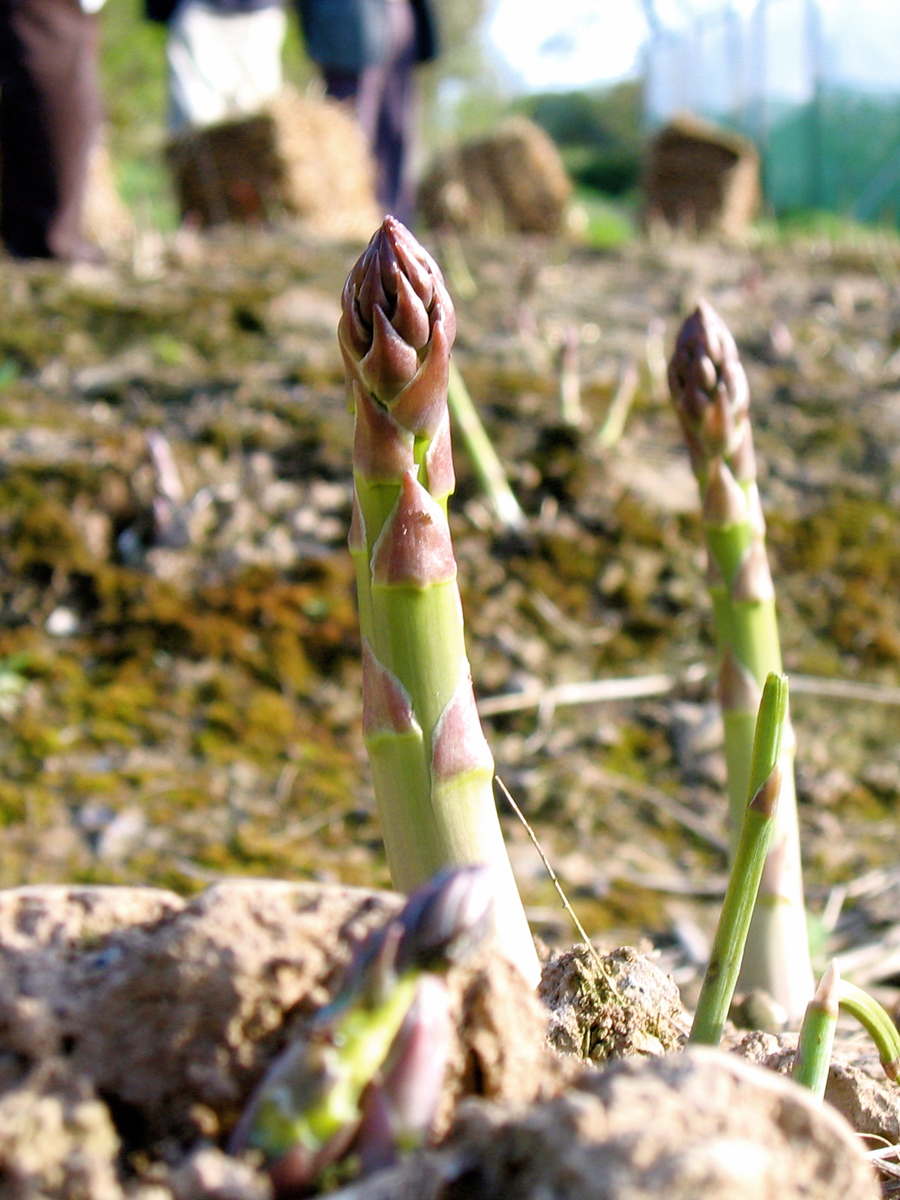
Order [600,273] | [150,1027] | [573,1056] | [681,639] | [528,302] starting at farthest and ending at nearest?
[600,273] < [528,302] < [681,639] < [573,1056] < [150,1027]

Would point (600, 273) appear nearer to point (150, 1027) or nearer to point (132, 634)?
point (132, 634)

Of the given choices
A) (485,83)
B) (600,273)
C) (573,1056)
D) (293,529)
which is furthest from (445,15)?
(573,1056)

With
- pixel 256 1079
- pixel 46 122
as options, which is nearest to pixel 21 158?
pixel 46 122

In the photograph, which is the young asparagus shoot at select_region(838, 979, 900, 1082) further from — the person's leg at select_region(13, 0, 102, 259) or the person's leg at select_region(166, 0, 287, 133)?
the person's leg at select_region(166, 0, 287, 133)

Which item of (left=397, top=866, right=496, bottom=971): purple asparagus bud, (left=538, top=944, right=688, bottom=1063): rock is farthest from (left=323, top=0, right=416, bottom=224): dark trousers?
(left=397, top=866, right=496, bottom=971): purple asparagus bud

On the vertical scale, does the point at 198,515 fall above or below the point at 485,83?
below

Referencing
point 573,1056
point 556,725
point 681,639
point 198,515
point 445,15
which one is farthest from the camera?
point 445,15

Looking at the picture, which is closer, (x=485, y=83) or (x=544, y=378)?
(x=544, y=378)
